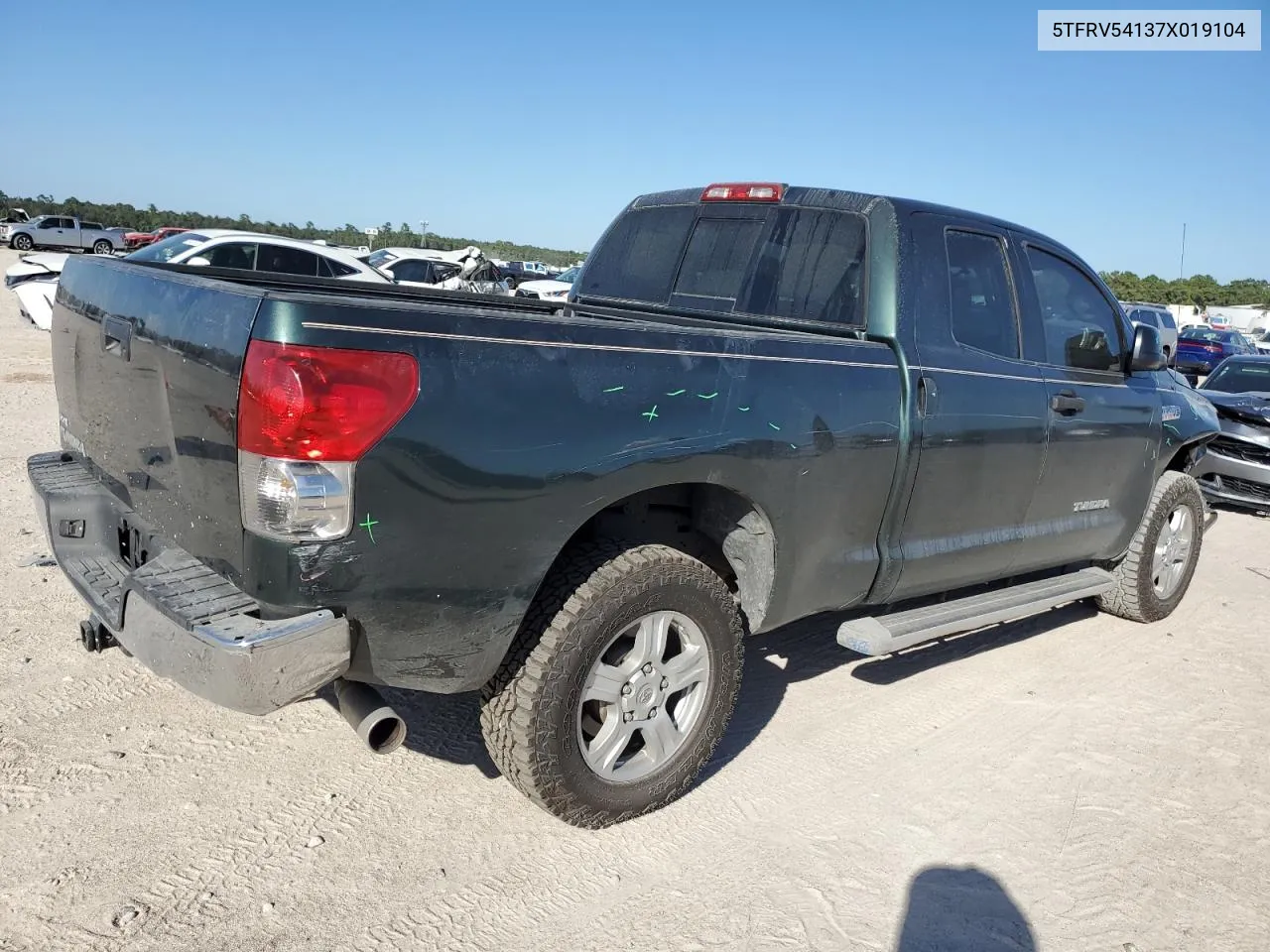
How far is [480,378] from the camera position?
2654mm

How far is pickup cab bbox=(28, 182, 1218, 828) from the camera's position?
249cm

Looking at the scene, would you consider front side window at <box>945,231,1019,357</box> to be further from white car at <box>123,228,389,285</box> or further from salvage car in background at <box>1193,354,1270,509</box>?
white car at <box>123,228,389,285</box>

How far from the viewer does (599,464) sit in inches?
115

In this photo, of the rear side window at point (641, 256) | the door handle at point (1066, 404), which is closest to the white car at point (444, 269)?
the rear side window at point (641, 256)

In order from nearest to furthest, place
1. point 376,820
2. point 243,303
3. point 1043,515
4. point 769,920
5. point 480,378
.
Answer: point 243,303 < point 480,378 < point 769,920 < point 376,820 < point 1043,515

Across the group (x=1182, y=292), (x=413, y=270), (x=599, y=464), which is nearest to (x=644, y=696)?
(x=599, y=464)

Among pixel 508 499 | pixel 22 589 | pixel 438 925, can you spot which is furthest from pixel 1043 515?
pixel 22 589

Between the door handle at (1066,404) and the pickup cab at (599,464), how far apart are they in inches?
2.4

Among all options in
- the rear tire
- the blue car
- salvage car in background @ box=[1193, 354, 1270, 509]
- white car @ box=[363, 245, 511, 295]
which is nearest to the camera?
the rear tire

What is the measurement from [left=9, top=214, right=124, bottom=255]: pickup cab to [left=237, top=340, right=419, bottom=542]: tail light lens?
148 ft

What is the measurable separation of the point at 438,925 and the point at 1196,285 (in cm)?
7880

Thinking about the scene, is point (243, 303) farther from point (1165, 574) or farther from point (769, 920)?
point (1165, 574)

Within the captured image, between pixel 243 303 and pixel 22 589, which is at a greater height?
pixel 243 303

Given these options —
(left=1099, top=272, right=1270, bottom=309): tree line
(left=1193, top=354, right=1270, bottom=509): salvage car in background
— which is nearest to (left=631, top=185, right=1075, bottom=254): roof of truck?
(left=1193, top=354, right=1270, bottom=509): salvage car in background
